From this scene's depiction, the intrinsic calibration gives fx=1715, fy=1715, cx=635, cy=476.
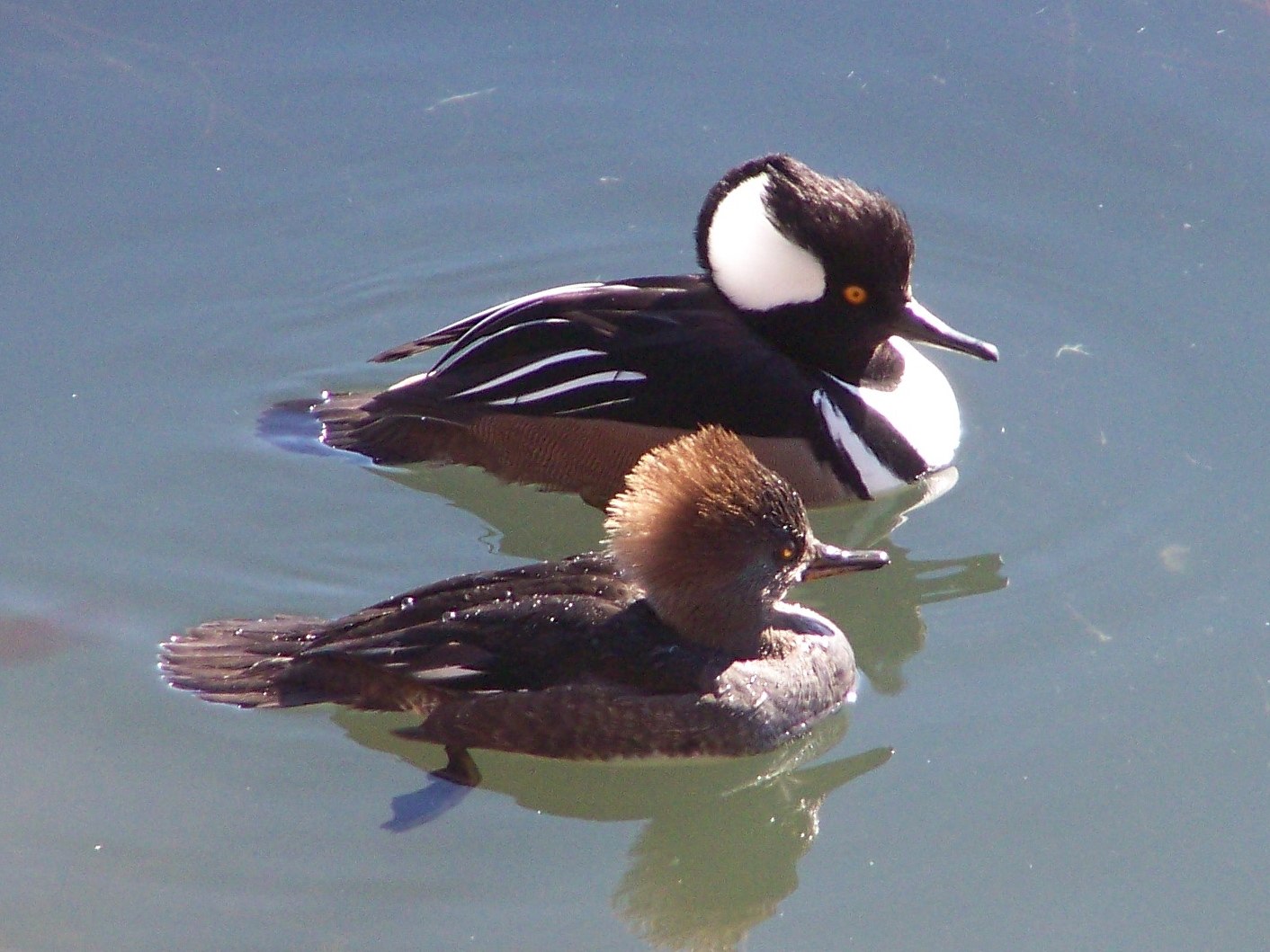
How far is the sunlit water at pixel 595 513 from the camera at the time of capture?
5.52 meters

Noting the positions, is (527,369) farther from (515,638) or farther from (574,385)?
(515,638)

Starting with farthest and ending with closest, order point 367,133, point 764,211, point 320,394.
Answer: point 367,133 < point 320,394 < point 764,211

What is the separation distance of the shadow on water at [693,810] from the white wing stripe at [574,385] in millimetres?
1718

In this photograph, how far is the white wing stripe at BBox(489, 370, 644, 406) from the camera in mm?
7148

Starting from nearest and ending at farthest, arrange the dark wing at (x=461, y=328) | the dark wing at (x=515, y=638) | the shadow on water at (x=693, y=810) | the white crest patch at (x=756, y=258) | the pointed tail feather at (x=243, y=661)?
the shadow on water at (x=693, y=810) → the dark wing at (x=515, y=638) → the pointed tail feather at (x=243, y=661) → the white crest patch at (x=756, y=258) → the dark wing at (x=461, y=328)

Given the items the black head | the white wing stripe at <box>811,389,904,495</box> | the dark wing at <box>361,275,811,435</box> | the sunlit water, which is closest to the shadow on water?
the sunlit water

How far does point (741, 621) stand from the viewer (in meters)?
6.03

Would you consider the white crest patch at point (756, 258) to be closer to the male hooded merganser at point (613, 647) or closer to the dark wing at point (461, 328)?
the dark wing at point (461, 328)

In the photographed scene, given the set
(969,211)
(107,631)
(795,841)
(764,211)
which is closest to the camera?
(795,841)

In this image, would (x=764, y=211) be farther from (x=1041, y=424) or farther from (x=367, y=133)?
(x=367, y=133)

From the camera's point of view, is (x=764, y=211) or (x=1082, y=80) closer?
(x=764, y=211)

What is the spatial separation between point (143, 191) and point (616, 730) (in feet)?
15.2

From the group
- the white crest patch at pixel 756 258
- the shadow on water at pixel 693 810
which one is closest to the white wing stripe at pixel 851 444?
the white crest patch at pixel 756 258

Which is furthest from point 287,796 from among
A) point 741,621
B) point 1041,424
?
point 1041,424
